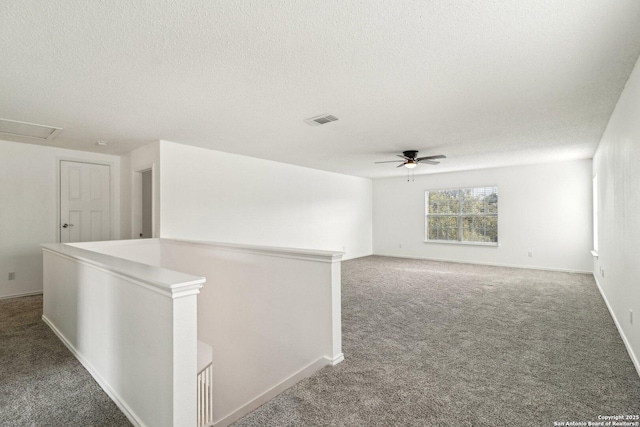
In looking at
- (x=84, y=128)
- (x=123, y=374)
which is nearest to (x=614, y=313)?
(x=123, y=374)

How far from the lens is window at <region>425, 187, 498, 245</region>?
290 inches

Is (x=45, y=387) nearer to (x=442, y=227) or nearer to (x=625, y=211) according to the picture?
(x=625, y=211)

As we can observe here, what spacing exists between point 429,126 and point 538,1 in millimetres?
2296

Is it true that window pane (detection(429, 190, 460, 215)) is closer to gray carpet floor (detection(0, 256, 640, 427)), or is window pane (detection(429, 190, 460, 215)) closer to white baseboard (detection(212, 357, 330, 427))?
gray carpet floor (detection(0, 256, 640, 427))

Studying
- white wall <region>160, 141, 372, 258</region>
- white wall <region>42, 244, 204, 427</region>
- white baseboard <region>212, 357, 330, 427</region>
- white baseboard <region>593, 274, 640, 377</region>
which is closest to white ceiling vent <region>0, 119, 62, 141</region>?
white wall <region>160, 141, 372, 258</region>

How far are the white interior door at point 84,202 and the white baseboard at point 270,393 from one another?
4.44 meters

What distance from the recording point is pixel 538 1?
1.63 meters

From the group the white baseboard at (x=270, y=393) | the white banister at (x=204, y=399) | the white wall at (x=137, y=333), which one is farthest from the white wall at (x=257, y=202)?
the white baseboard at (x=270, y=393)

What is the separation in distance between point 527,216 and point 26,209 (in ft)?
29.4

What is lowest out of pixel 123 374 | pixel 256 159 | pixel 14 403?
pixel 14 403

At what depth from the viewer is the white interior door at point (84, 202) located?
4988 mm

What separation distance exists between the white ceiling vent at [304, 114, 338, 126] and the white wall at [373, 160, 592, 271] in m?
5.17

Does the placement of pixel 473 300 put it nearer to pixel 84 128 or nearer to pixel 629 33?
pixel 629 33

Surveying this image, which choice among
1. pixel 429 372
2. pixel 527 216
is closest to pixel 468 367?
pixel 429 372
